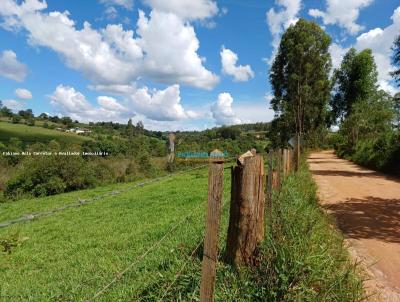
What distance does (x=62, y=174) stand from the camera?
3180 cm

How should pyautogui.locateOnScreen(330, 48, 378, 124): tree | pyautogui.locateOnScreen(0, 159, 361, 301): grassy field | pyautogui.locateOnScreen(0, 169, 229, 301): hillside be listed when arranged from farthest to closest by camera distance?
pyautogui.locateOnScreen(330, 48, 378, 124): tree < pyautogui.locateOnScreen(0, 169, 229, 301): hillside < pyautogui.locateOnScreen(0, 159, 361, 301): grassy field

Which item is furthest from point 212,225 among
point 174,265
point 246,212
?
point 174,265

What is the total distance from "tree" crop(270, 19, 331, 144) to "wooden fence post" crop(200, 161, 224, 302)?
27.3m

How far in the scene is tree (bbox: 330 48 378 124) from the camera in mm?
39688

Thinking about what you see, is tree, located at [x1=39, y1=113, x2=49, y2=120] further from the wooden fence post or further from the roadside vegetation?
the wooden fence post

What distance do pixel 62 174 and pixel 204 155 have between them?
25.3 m

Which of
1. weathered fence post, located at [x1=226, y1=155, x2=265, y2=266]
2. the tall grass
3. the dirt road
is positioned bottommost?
the dirt road

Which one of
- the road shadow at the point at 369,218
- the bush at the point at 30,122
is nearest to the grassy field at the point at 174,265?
the road shadow at the point at 369,218

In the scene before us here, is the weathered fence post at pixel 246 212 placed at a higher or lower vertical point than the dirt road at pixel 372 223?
higher

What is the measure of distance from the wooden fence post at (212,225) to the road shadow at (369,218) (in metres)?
4.70

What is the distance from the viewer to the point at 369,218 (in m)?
7.75

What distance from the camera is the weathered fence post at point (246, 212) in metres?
3.44

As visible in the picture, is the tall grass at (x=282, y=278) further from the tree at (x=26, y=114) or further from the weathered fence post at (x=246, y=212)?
the tree at (x=26, y=114)

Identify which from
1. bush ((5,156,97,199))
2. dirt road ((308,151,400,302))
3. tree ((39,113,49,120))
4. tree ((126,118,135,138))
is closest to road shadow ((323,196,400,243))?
dirt road ((308,151,400,302))
